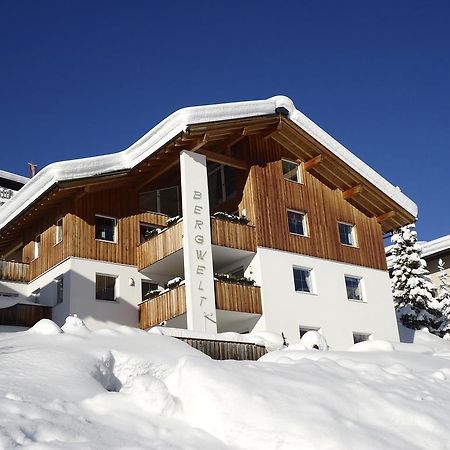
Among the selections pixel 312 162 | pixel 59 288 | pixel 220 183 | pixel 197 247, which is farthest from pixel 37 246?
pixel 312 162

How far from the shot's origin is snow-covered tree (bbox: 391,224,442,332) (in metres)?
36.0

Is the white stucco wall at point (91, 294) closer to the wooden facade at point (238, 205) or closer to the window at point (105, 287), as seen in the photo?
the window at point (105, 287)

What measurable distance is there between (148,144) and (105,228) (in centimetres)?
374

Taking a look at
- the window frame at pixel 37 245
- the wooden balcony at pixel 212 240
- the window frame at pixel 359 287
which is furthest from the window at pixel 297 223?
the window frame at pixel 37 245

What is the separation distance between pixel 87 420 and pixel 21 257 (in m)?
21.6

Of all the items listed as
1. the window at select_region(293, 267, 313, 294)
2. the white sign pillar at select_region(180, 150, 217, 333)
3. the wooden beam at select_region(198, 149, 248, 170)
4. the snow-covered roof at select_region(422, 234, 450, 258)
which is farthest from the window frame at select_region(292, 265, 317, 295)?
the snow-covered roof at select_region(422, 234, 450, 258)

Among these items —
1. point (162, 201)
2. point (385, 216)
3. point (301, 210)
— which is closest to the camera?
point (301, 210)

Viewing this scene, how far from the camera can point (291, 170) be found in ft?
88.5

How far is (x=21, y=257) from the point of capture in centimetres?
2753

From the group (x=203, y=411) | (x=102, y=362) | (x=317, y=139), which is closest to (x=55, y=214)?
(x=317, y=139)

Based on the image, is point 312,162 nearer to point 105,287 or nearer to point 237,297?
point 237,297

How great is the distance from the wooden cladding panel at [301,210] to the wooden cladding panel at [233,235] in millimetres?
373

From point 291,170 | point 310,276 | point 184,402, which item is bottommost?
point 184,402

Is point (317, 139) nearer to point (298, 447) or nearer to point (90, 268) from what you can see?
point (90, 268)
